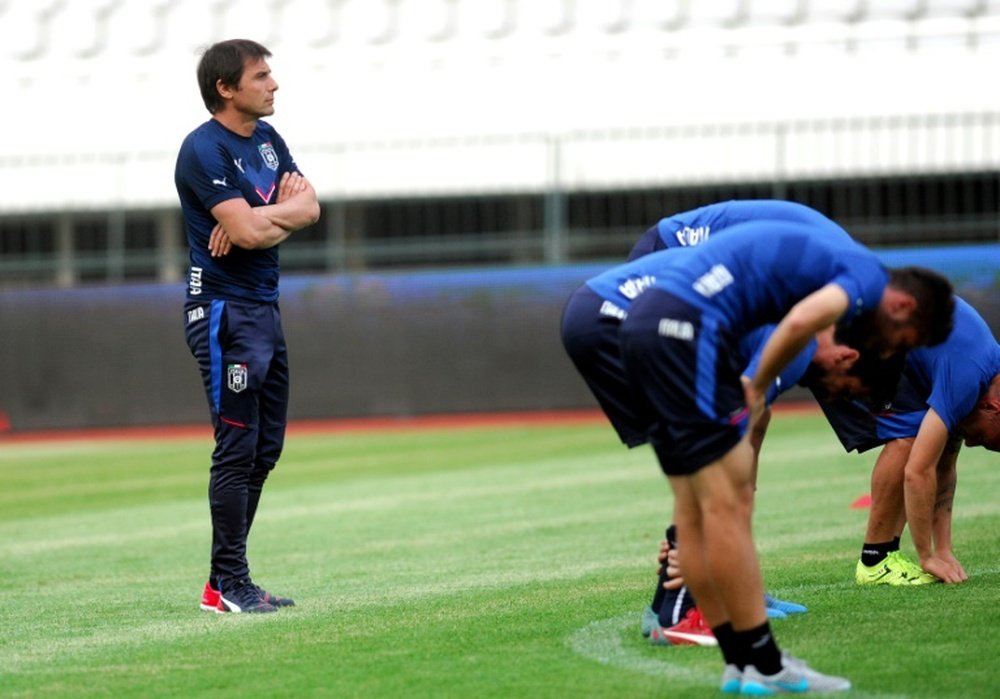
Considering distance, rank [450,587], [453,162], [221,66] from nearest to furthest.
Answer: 1. [221,66]
2. [450,587]
3. [453,162]

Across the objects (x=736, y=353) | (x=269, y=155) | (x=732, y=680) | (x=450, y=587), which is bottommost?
(x=450, y=587)

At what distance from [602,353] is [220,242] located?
1979 millimetres

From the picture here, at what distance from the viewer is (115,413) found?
21500mm

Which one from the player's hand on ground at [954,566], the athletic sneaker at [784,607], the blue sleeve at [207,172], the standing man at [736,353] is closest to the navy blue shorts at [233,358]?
the blue sleeve at [207,172]

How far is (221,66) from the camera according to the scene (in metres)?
7.24

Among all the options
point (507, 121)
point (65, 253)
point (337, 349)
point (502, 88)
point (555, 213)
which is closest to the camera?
point (337, 349)

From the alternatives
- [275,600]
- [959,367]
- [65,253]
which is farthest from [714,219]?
[65,253]

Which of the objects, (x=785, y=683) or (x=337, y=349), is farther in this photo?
(x=337, y=349)

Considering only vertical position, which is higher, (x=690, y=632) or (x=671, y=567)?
(x=671, y=567)

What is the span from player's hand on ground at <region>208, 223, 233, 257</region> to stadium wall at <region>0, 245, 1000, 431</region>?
499 inches

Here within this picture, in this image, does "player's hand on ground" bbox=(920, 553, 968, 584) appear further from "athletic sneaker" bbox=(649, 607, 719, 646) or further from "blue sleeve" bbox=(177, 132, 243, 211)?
"blue sleeve" bbox=(177, 132, 243, 211)

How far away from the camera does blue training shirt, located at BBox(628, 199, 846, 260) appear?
6348 mm

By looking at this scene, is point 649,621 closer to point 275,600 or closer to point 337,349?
point 275,600

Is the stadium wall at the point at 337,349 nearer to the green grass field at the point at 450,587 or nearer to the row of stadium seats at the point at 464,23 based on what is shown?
the green grass field at the point at 450,587
